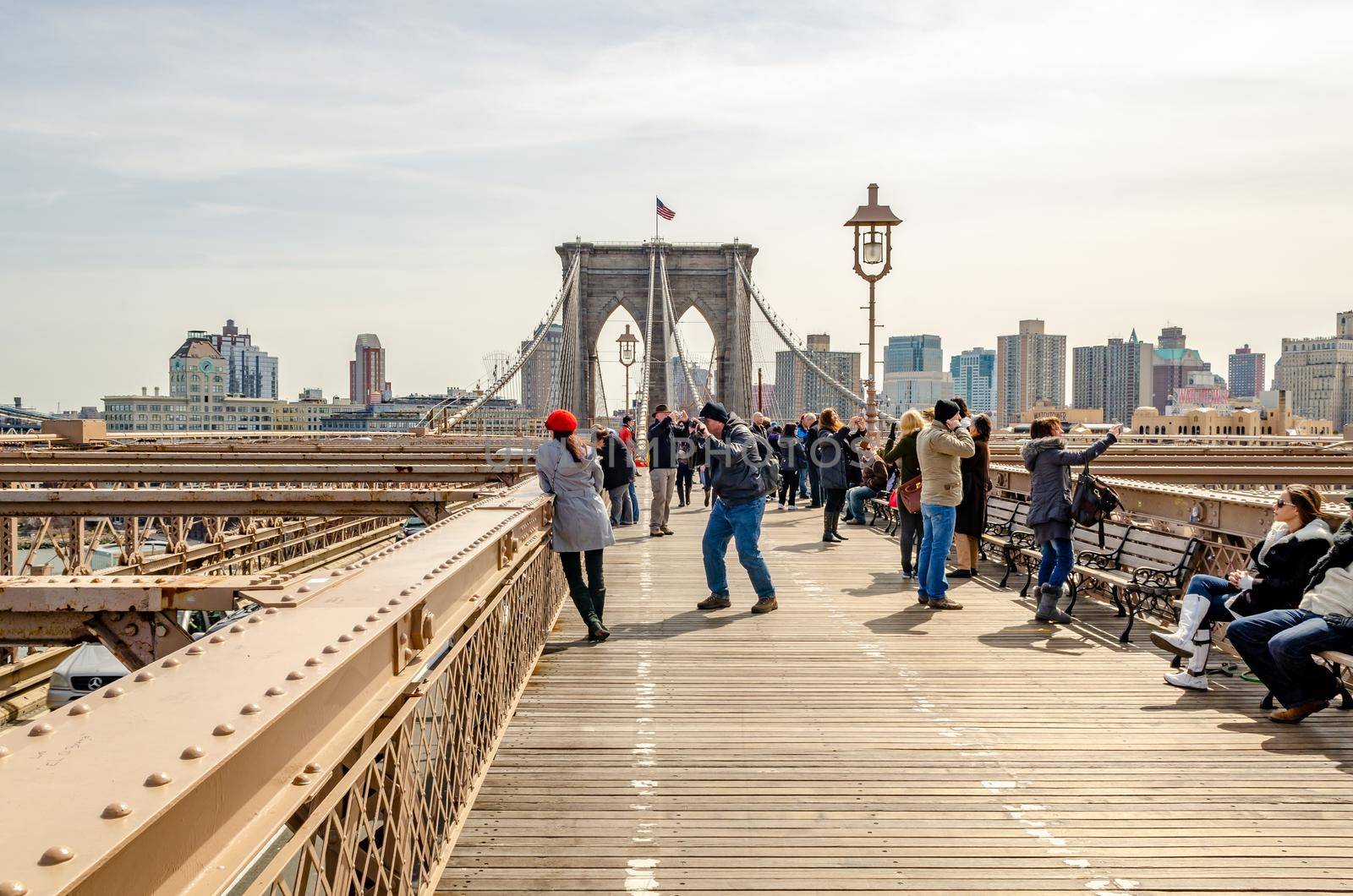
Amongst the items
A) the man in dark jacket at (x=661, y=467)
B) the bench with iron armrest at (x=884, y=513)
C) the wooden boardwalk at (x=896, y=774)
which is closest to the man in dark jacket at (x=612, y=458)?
the man in dark jacket at (x=661, y=467)

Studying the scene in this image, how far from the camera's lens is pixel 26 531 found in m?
65.6

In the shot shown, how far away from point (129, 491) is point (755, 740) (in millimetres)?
5114

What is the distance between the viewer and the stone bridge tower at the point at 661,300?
188 ft

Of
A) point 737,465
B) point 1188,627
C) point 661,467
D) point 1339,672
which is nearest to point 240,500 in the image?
point 737,465

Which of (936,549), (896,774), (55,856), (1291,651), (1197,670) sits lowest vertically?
(896,774)

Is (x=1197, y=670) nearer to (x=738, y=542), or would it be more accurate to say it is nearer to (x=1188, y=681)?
(x=1188, y=681)

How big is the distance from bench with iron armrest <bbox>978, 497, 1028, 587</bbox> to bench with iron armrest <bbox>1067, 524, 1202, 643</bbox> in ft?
3.31

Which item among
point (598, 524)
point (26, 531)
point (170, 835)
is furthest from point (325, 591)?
point (26, 531)

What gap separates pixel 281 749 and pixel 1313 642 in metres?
4.85

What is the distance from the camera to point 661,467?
13977 mm

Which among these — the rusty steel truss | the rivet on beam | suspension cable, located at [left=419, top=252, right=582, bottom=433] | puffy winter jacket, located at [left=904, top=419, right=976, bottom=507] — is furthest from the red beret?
suspension cable, located at [left=419, top=252, right=582, bottom=433]

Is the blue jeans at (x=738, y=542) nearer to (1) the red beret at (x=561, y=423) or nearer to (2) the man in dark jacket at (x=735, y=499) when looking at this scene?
(2) the man in dark jacket at (x=735, y=499)

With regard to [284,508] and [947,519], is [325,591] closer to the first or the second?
[284,508]

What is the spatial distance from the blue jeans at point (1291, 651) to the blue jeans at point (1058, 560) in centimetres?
229
